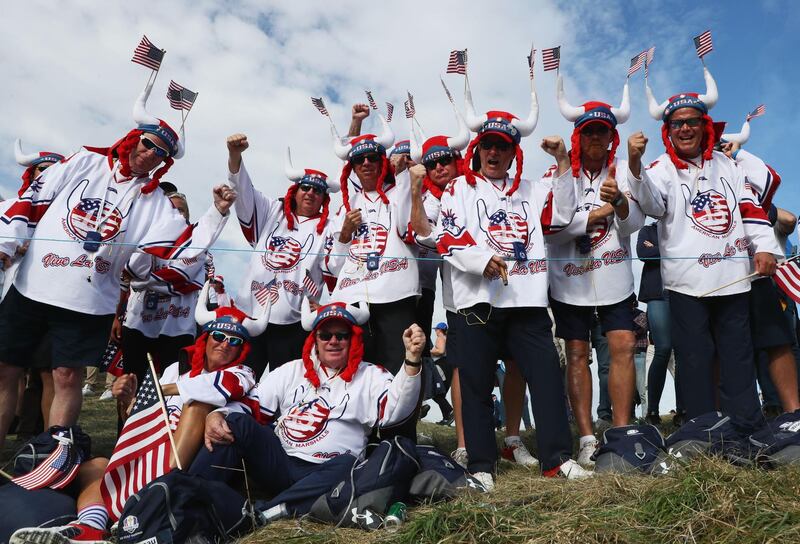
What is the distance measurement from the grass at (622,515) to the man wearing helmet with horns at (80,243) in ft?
7.03

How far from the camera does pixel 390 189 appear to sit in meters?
5.48

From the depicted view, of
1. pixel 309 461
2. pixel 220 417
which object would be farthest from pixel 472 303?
pixel 220 417

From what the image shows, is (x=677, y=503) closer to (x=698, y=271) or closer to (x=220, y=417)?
(x=698, y=271)

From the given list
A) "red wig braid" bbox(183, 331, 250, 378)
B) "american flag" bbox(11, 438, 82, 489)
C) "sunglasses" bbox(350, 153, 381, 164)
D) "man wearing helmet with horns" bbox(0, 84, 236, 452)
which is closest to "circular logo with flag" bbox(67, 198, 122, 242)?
"man wearing helmet with horns" bbox(0, 84, 236, 452)

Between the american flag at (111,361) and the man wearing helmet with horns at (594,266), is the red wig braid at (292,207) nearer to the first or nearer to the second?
the american flag at (111,361)

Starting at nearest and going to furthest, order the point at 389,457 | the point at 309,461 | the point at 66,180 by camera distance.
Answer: the point at 389,457
the point at 309,461
the point at 66,180

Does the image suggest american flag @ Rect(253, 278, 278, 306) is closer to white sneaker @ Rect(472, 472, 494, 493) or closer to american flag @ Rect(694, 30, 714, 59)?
white sneaker @ Rect(472, 472, 494, 493)

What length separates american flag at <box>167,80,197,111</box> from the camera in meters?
5.47

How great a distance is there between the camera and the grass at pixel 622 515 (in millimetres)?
2574

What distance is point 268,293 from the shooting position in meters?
5.46

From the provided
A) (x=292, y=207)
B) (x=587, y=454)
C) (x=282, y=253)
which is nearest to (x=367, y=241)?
(x=282, y=253)

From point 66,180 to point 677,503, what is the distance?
4.48m

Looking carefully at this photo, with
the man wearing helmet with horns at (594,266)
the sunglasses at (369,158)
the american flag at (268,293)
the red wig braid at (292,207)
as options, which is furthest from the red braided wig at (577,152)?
the american flag at (268,293)

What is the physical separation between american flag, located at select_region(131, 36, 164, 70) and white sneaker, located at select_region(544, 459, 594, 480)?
429cm
